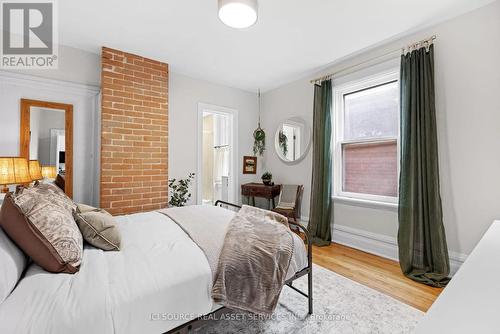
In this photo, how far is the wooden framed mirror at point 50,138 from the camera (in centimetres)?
260

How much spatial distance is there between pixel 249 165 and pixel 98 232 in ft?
10.7

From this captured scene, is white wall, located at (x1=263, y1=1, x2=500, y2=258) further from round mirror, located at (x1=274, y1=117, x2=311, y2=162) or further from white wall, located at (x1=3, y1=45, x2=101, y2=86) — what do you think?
white wall, located at (x1=3, y1=45, x2=101, y2=86)

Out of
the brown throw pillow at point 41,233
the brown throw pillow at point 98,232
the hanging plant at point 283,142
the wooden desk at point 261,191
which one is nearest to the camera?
the brown throw pillow at point 41,233

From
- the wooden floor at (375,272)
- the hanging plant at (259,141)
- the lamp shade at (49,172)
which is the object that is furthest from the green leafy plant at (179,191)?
the wooden floor at (375,272)

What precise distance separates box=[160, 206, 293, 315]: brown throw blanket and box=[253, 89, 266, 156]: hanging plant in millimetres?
2909

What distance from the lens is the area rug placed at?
1601 millimetres

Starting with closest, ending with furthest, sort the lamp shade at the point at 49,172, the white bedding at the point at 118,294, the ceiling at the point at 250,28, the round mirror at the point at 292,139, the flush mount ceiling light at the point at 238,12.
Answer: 1. the white bedding at the point at 118,294
2. the flush mount ceiling light at the point at 238,12
3. the ceiling at the point at 250,28
4. the lamp shade at the point at 49,172
5. the round mirror at the point at 292,139

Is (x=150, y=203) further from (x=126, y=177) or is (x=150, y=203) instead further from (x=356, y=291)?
(x=356, y=291)

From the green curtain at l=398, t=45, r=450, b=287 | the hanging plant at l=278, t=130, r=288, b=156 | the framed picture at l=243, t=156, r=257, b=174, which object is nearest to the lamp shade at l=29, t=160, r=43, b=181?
the framed picture at l=243, t=156, r=257, b=174

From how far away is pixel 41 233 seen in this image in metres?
1.13

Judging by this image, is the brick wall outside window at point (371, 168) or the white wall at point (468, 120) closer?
the white wall at point (468, 120)

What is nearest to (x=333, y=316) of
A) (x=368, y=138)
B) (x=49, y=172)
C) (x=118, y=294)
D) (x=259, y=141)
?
(x=118, y=294)

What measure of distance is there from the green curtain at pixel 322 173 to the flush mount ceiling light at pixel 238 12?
1868 millimetres

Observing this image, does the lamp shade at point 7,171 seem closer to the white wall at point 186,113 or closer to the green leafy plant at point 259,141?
the white wall at point 186,113
